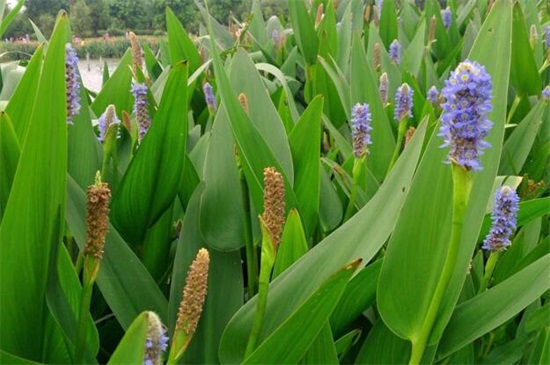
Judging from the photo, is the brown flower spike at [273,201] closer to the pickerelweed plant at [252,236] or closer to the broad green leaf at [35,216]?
the pickerelweed plant at [252,236]

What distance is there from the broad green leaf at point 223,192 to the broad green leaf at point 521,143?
455 millimetres

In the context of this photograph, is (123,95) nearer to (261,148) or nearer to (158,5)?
(261,148)

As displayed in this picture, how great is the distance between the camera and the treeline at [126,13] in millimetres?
2367

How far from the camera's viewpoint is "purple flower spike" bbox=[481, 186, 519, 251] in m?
0.58

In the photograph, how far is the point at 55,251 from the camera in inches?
17.5

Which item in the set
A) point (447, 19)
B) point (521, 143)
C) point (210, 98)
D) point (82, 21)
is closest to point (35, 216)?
point (210, 98)

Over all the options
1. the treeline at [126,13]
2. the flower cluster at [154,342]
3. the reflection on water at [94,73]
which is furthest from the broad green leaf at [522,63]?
the reflection on water at [94,73]

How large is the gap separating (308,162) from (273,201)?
210 millimetres

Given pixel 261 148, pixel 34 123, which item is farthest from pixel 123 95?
pixel 34 123

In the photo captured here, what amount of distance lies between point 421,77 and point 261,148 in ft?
2.61

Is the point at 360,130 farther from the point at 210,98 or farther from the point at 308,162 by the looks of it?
the point at 210,98

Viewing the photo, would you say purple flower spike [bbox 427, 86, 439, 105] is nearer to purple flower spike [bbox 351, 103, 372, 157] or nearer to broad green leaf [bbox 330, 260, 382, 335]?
purple flower spike [bbox 351, 103, 372, 157]

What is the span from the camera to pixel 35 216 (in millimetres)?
429

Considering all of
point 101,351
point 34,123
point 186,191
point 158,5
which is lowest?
point 101,351
